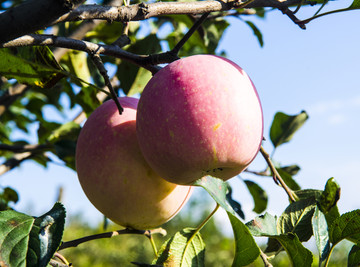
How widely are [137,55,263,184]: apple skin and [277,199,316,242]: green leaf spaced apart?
0.11m

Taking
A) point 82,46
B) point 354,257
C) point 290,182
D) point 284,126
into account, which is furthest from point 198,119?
point 284,126

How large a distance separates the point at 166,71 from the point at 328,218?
0.44 metres

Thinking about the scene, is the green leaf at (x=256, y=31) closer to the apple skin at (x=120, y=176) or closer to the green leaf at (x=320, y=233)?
the apple skin at (x=120, y=176)

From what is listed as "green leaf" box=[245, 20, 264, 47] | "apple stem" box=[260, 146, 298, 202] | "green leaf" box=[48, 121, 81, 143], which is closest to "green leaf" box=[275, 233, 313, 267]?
"apple stem" box=[260, 146, 298, 202]

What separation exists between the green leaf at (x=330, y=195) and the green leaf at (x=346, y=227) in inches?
4.6

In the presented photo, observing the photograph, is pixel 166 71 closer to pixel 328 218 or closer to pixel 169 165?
pixel 169 165

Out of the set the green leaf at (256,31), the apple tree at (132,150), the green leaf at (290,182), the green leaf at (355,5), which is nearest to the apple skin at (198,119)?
the apple tree at (132,150)

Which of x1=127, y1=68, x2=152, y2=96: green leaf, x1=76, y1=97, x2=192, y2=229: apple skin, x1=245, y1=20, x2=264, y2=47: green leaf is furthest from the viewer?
x1=245, y1=20, x2=264, y2=47: green leaf

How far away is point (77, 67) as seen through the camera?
4.32 feet

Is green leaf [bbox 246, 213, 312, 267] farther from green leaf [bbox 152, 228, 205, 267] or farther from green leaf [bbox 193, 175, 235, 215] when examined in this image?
green leaf [bbox 152, 228, 205, 267]

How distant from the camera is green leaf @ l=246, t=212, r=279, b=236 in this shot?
62 centimetres

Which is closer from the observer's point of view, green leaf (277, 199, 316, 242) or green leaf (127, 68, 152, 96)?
green leaf (277, 199, 316, 242)

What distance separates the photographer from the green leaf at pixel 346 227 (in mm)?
691

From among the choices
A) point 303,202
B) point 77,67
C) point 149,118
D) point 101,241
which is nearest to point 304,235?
point 303,202
